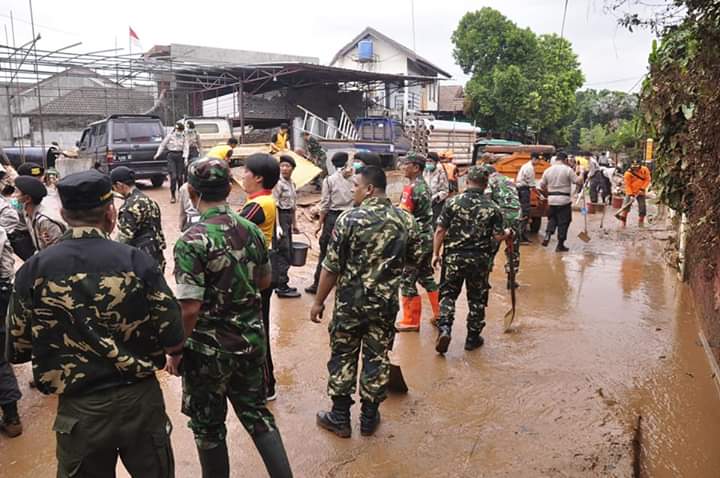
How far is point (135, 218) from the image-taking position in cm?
457

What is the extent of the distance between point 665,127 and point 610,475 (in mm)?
2695

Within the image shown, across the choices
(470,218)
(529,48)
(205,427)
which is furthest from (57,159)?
(529,48)

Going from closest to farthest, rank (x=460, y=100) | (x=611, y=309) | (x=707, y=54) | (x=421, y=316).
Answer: (x=707, y=54), (x=421, y=316), (x=611, y=309), (x=460, y=100)

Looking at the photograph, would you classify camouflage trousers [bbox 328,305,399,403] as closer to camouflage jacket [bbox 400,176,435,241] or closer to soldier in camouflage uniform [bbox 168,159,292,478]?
soldier in camouflage uniform [bbox 168,159,292,478]

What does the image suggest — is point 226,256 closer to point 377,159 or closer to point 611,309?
point 377,159

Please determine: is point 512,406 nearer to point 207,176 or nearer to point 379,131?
point 207,176

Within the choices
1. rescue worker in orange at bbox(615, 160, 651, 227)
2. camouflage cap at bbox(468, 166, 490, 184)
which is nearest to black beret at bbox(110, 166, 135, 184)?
camouflage cap at bbox(468, 166, 490, 184)

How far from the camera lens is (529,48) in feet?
108

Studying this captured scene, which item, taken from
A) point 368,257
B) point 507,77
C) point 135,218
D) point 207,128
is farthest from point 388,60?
point 368,257

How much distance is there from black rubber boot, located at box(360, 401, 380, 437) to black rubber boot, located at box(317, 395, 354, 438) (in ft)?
0.30

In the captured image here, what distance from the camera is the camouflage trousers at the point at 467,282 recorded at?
511 cm

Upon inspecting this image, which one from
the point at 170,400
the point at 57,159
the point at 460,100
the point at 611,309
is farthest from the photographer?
the point at 460,100

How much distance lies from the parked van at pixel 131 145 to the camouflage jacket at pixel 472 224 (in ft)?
31.2

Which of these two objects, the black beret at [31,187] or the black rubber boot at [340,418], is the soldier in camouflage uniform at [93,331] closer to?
the black rubber boot at [340,418]
